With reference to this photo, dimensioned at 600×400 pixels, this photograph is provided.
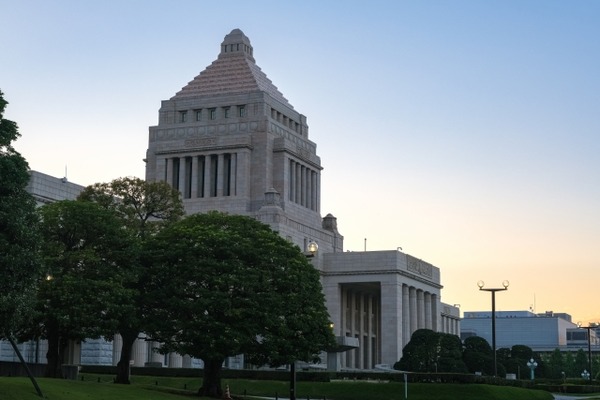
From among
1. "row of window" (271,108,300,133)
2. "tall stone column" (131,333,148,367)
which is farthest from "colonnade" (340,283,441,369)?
"tall stone column" (131,333,148,367)

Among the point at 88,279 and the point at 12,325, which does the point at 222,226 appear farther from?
the point at 12,325

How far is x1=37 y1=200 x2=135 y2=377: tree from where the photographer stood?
66.6 m

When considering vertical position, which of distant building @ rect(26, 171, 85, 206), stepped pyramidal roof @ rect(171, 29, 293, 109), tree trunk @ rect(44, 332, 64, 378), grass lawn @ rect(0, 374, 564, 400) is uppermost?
stepped pyramidal roof @ rect(171, 29, 293, 109)

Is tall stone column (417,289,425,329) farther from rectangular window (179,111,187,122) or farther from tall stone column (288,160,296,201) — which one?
rectangular window (179,111,187,122)

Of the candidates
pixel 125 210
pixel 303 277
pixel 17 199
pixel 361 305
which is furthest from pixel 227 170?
pixel 17 199

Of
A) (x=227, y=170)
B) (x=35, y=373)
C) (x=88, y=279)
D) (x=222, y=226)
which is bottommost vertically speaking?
(x=35, y=373)

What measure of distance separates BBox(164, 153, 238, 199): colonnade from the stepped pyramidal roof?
10.6m

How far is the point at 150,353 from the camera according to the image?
4806 inches

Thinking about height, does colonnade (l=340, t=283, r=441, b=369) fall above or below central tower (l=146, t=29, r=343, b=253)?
below

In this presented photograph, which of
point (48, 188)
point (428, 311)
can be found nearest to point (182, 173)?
point (428, 311)

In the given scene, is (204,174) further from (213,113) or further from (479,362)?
(479,362)

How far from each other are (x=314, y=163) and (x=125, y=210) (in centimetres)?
7565

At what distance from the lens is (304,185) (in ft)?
516

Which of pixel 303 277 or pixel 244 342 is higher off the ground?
pixel 303 277
